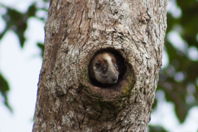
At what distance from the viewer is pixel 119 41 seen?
146 cm

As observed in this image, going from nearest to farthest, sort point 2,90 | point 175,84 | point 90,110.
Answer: point 90,110 → point 2,90 → point 175,84

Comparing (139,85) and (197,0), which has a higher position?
(197,0)

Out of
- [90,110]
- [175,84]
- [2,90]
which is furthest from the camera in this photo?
[175,84]

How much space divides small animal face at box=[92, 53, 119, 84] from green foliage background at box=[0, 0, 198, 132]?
48.8 inches

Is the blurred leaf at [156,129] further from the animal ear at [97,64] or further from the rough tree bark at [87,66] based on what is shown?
the animal ear at [97,64]

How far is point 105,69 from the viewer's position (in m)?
1.42

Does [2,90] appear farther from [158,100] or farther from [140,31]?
[140,31]

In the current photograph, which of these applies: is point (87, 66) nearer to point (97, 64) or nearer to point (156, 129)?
point (97, 64)

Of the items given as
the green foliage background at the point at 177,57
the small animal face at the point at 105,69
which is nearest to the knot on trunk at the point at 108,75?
the small animal face at the point at 105,69

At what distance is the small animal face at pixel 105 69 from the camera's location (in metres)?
1.42

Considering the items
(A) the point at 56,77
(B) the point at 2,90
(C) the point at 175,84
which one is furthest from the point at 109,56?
(C) the point at 175,84

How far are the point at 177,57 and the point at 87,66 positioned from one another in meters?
1.78

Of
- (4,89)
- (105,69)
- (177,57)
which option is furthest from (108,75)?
(177,57)

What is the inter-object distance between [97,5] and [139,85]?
0.84ft
